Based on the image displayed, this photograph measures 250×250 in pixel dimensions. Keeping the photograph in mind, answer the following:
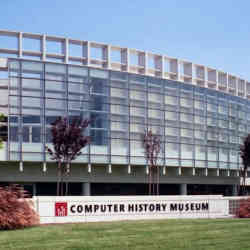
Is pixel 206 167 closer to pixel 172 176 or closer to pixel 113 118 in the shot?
pixel 172 176

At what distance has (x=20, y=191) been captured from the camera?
2294cm

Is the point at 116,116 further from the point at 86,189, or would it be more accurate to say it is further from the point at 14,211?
the point at 14,211

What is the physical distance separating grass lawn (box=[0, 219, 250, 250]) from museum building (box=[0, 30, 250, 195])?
105ft

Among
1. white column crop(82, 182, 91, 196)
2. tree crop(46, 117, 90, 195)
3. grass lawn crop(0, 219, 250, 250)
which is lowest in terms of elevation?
white column crop(82, 182, 91, 196)

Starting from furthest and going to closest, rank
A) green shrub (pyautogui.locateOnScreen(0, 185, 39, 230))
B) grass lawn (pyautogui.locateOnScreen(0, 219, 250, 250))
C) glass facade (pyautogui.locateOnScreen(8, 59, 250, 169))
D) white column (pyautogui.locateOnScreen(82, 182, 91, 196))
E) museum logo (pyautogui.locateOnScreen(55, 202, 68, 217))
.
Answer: white column (pyautogui.locateOnScreen(82, 182, 91, 196)) < glass facade (pyautogui.locateOnScreen(8, 59, 250, 169)) < museum logo (pyautogui.locateOnScreen(55, 202, 68, 217)) < green shrub (pyautogui.locateOnScreen(0, 185, 39, 230)) < grass lawn (pyautogui.locateOnScreen(0, 219, 250, 250))

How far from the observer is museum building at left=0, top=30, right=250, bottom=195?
50500 millimetres

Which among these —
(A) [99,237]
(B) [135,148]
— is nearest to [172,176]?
(B) [135,148]

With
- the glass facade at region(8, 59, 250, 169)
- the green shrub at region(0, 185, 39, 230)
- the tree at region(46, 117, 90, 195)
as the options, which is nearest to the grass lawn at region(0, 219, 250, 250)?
the green shrub at region(0, 185, 39, 230)

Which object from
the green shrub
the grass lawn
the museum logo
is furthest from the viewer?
the museum logo

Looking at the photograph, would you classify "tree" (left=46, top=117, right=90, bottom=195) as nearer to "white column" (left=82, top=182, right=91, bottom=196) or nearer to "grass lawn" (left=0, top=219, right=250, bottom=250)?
"grass lawn" (left=0, top=219, right=250, bottom=250)

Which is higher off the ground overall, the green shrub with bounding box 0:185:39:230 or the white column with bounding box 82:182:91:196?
the green shrub with bounding box 0:185:39:230

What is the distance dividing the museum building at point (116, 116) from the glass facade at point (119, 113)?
105mm

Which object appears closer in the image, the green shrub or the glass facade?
the green shrub

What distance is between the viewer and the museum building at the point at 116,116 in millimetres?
50500
